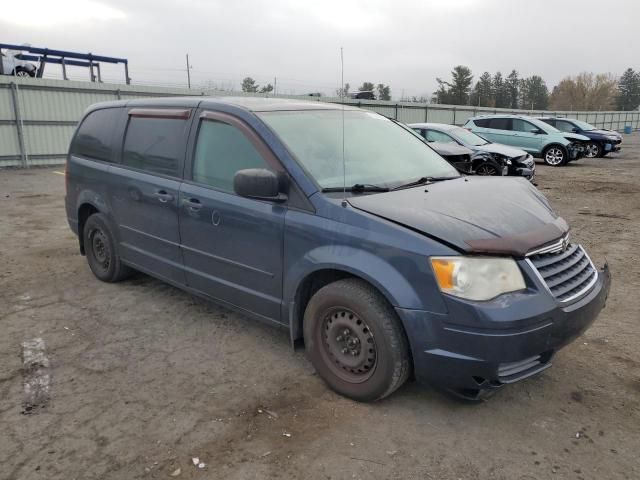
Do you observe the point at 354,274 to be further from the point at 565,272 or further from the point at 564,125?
the point at 564,125

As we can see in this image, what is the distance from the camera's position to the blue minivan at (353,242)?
2.56 m

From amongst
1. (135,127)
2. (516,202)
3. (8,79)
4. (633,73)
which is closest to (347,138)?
(516,202)

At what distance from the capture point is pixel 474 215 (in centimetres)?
284

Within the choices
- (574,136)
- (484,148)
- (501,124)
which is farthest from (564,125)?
(484,148)

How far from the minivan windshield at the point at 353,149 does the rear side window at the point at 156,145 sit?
0.84 meters

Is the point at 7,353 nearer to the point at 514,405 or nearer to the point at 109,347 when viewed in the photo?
the point at 109,347

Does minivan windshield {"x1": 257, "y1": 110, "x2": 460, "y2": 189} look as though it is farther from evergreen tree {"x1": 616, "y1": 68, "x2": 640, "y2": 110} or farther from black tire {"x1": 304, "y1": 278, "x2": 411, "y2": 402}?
Result: evergreen tree {"x1": 616, "y1": 68, "x2": 640, "y2": 110}

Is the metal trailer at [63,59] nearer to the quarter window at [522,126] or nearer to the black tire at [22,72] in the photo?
the black tire at [22,72]

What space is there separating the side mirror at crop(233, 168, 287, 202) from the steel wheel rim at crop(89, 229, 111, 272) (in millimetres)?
2343

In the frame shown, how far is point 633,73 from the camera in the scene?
94.1 m

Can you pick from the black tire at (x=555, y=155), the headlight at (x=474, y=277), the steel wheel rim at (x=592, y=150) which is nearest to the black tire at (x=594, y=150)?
the steel wheel rim at (x=592, y=150)

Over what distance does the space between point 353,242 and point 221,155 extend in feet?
4.37

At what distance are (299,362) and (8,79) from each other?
15.5m

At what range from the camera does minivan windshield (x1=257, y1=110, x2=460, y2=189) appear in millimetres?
3279
